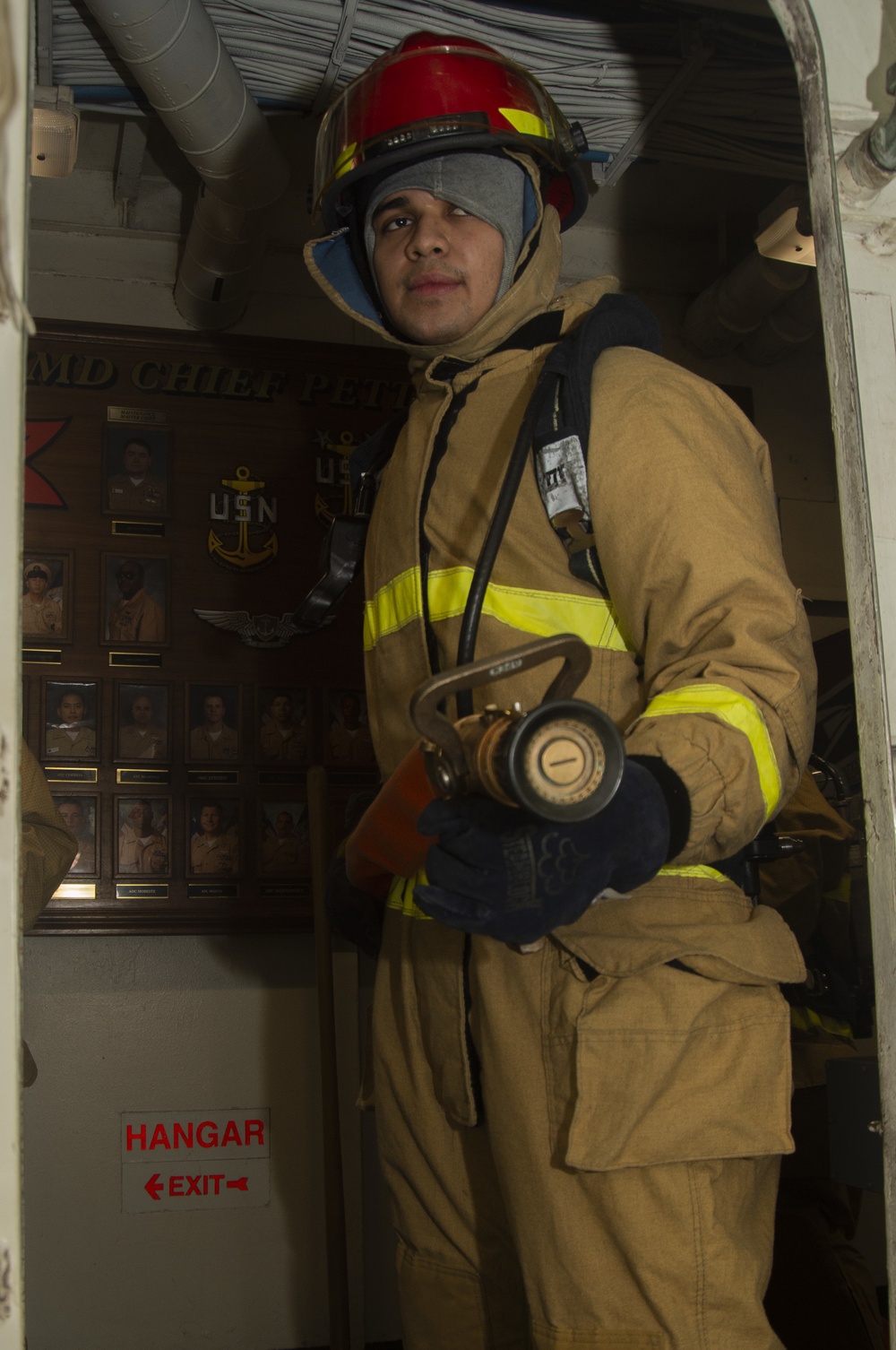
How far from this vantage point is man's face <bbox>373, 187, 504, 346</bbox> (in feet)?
5.90

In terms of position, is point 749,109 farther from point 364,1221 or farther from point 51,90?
point 364,1221

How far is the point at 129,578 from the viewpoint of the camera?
3266 mm

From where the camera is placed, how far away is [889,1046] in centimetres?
118

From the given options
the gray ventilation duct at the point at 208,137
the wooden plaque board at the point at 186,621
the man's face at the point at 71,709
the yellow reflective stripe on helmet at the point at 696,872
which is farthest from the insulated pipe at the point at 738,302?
the yellow reflective stripe on helmet at the point at 696,872

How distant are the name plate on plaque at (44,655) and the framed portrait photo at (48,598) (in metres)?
0.01

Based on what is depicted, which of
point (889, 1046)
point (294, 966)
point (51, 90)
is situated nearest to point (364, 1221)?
point (294, 966)

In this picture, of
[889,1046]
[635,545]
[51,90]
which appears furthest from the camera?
[51,90]

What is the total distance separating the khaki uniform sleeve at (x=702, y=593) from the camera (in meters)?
1.21

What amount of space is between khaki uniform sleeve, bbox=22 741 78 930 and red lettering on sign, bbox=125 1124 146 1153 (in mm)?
805

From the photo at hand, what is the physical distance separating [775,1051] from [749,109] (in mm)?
2076

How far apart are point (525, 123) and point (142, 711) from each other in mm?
1925

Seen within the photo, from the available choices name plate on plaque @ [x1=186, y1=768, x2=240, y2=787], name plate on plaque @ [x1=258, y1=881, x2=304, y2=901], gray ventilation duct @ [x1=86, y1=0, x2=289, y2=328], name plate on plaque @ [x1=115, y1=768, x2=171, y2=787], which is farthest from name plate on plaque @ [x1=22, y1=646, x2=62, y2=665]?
gray ventilation duct @ [x1=86, y1=0, x2=289, y2=328]

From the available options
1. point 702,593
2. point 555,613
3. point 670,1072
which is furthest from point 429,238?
point 670,1072

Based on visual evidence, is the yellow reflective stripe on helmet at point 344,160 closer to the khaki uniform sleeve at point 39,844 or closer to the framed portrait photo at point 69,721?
the khaki uniform sleeve at point 39,844
